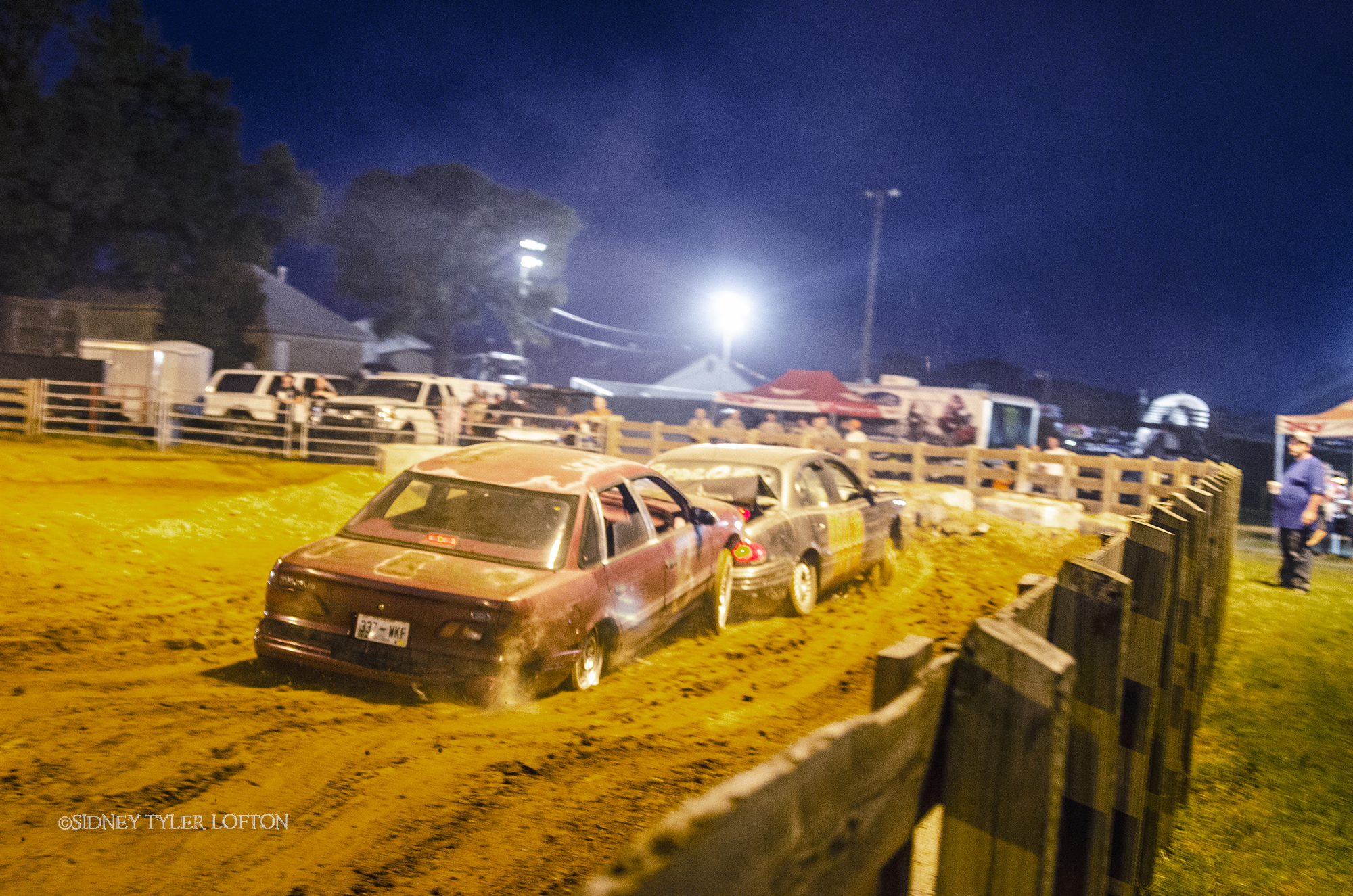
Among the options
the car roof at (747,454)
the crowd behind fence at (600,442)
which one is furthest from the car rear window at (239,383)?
the car roof at (747,454)

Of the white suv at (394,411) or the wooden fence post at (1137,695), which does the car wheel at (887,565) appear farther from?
the white suv at (394,411)

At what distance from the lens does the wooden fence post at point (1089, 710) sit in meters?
2.10

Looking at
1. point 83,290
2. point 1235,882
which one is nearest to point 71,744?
point 1235,882

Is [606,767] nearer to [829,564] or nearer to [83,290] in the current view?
[829,564]

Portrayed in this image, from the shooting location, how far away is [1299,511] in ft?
37.8

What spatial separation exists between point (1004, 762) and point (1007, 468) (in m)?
17.3

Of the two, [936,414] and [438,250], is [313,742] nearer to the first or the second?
[936,414]

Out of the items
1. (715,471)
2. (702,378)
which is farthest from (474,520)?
(702,378)

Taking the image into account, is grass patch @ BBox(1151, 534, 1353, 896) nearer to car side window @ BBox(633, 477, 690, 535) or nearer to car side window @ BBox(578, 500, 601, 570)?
car side window @ BBox(578, 500, 601, 570)

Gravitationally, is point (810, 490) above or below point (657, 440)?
below

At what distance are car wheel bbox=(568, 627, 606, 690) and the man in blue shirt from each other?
9.79 m

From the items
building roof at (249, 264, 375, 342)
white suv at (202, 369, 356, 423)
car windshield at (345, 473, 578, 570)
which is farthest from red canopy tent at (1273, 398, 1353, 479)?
building roof at (249, 264, 375, 342)

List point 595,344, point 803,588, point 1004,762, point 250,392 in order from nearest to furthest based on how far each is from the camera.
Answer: point 1004,762 < point 803,588 < point 250,392 < point 595,344

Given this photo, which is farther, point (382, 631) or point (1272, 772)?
point (1272, 772)
